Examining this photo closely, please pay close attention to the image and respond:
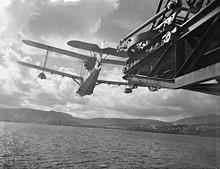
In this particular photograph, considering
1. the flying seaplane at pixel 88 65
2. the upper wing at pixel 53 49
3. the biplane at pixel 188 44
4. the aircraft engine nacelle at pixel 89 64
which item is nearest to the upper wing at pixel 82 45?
the flying seaplane at pixel 88 65

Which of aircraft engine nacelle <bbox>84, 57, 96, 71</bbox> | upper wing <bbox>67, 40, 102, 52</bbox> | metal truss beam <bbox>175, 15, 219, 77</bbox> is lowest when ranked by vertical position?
metal truss beam <bbox>175, 15, 219, 77</bbox>

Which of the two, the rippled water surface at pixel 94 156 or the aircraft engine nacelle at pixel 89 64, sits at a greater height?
the aircraft engine nacelle at pixel 89 64

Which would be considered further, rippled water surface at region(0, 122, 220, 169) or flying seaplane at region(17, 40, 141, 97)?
flying seaplane at region(17, 40, 141, 97)

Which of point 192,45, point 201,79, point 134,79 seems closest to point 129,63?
point 134,79

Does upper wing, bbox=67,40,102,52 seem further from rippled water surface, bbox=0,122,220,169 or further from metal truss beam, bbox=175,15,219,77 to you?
metal truss beam, bbox=175,15,219,77

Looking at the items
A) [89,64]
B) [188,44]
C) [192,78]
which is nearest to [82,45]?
[89,64]

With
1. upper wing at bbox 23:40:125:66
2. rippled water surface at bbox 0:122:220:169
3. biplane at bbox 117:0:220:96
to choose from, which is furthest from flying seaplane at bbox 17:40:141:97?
biplane at bbox 117:0:220:96

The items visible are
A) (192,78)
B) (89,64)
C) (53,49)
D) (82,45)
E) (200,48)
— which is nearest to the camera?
(200,48)

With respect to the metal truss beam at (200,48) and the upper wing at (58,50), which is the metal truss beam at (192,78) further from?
the upper wing at (58,50)

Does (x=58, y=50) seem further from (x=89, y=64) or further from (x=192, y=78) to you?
(x=192, y=78)

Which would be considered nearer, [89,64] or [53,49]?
[89,64]

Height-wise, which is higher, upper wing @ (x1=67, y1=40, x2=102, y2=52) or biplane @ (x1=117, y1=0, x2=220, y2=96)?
upper wing @ (x1=67, y1=40, x2=102, y2=52)

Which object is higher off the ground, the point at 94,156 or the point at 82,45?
the point at 82,45

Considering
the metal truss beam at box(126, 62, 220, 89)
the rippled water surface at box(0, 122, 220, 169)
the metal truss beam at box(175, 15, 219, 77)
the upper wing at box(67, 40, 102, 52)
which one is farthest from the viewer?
the rippled water surface at box(0, 122, 220, 169)
